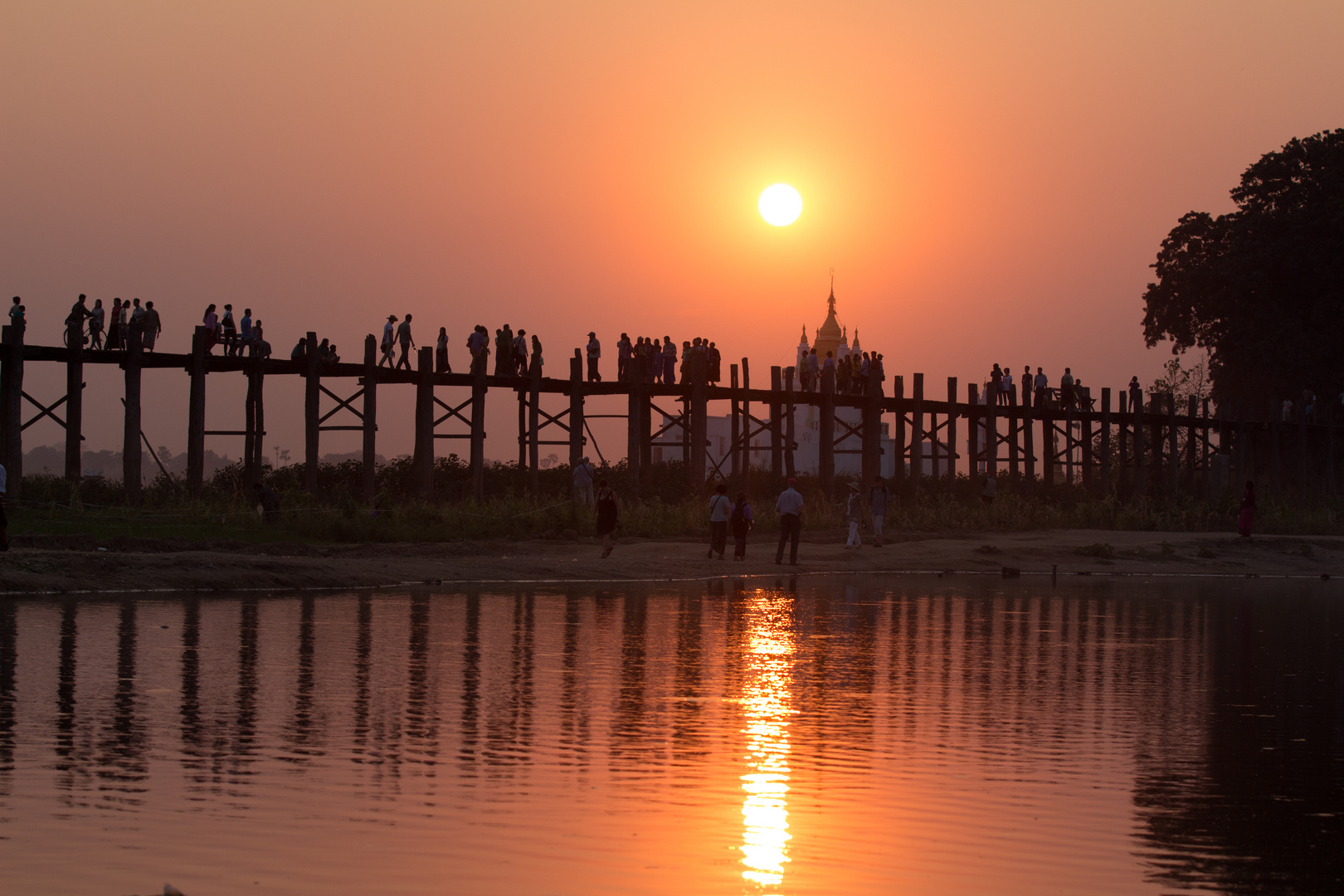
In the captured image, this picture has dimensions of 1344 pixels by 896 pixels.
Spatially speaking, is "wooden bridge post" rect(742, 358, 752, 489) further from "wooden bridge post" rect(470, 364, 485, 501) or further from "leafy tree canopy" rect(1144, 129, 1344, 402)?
"leafy tree canopy" rect(1144, 129, 1344, 402)

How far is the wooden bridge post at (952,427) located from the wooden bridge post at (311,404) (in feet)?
55.1

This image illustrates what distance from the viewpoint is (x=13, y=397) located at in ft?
83.3

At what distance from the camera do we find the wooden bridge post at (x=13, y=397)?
990 inches

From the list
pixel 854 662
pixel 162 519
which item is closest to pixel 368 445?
pixel 162 519

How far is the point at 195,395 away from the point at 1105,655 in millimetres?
19372

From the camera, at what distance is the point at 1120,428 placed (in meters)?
45.2

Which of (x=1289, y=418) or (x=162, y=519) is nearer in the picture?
(x=162, y=519)

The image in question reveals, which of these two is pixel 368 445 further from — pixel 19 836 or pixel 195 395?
pixel 19 836

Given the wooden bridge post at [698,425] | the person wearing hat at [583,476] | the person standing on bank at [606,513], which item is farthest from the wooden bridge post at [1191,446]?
the person standing on bank at [606,513]

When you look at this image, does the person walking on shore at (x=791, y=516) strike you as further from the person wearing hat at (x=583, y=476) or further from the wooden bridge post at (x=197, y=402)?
the wooden bridge post at (x=197, y=402)

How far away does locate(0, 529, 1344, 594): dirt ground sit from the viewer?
16891mm

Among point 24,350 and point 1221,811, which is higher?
point 24,350

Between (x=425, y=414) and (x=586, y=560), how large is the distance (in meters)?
8.77

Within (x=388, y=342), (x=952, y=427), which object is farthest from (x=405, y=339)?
(x=952, y=427)
